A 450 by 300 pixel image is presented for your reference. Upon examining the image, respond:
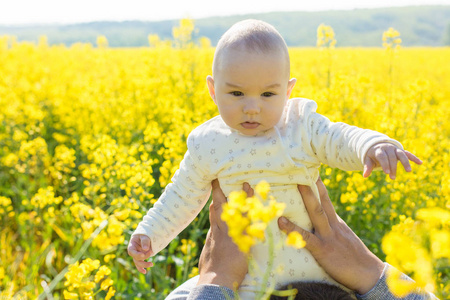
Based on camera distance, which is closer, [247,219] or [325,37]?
[247,219]

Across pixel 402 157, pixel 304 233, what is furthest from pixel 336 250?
pixel 402 157

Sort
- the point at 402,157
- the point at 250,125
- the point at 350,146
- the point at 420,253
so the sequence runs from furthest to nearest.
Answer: the point at 250,125 → the point at 350,146 → the point at 402,157 → the point at 420,253

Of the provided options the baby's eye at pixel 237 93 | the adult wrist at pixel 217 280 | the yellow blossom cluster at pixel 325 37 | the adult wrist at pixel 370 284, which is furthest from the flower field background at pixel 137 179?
the baby's eye at pixel 237 93

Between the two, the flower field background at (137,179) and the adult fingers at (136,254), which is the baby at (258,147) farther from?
the flower field background at (137,179)

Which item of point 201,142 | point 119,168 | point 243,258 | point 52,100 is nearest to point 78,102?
point 52,100

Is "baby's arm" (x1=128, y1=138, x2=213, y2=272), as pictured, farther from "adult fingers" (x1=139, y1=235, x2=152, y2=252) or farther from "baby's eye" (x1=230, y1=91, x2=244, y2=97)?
"baby's eye" (x1=230, y1=91, x2=244, y2=97)

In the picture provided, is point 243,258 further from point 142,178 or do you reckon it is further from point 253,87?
point 142,178

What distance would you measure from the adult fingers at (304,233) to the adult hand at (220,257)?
0.14 meters

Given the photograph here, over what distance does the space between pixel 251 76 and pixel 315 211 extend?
505 mm

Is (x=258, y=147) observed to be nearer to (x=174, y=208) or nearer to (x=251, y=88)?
(x=251, y=88)

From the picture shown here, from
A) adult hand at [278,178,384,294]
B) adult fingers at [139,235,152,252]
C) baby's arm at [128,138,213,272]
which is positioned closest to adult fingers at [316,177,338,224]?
adult hand at [278,178,384,294]

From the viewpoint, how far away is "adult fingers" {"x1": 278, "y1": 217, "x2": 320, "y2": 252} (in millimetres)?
Answer: 1541

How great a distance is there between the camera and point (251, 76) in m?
1.48

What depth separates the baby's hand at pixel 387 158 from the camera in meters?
1.25
